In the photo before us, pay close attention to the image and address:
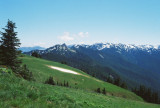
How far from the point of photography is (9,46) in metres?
31.8

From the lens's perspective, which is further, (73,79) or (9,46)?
(73,79)

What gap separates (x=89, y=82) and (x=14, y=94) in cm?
6184

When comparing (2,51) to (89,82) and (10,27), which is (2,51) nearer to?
(10,27)

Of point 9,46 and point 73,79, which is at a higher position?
point 9,46

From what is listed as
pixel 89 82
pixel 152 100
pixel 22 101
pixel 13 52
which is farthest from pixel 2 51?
pixel 152 100

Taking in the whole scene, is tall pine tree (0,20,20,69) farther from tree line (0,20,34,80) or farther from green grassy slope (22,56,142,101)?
green grassy slope (22,56,142,101)

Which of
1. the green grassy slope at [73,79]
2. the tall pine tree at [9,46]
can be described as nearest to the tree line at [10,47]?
the tall pine tree at [9,46]

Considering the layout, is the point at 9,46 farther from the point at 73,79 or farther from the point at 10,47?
the point at 73,79

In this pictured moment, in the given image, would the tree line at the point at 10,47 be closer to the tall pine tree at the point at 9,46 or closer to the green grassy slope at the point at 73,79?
the tall pine tree at the point at 9,46

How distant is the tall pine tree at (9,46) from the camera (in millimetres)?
31222

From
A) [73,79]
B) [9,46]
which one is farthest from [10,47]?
[73,79]

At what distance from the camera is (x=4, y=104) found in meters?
6.02

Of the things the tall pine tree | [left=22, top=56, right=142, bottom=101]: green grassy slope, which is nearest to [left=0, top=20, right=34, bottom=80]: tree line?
the tall pine tree

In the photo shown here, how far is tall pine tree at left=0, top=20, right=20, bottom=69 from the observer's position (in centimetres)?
3122
